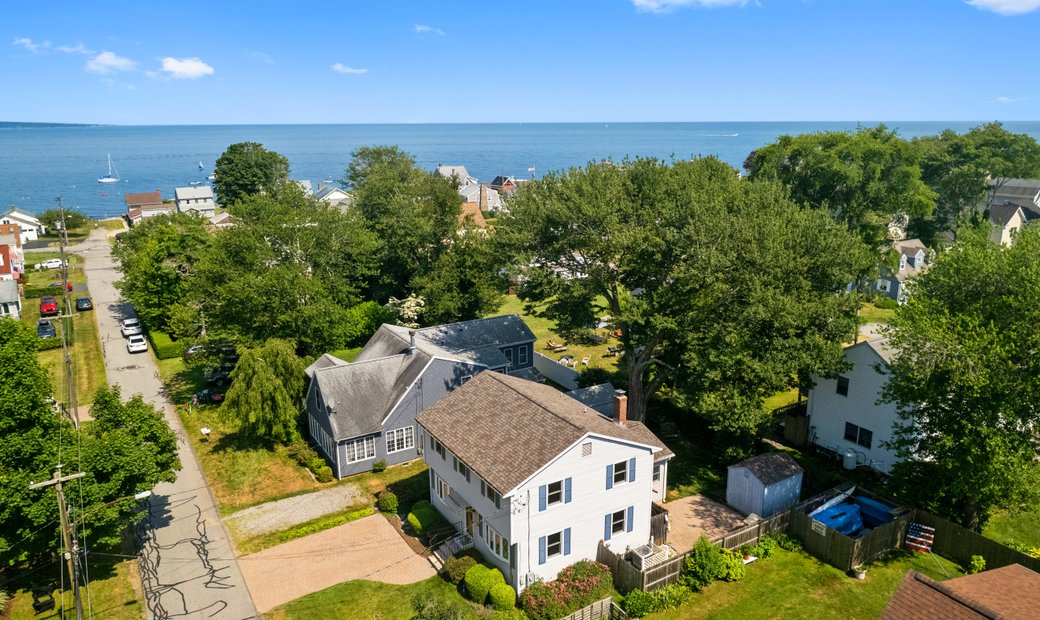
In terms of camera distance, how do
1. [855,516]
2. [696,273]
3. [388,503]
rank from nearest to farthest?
1. [855,516]
2. [388,503]
3. [696,273]

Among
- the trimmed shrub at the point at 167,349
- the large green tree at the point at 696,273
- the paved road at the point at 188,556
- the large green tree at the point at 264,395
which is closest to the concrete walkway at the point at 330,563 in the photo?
the paved road at the point at 188,556

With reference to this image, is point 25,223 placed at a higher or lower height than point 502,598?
higher

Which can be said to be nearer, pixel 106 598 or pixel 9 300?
pixel 106 598

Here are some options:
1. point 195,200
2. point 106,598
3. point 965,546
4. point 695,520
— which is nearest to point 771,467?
point 695,520

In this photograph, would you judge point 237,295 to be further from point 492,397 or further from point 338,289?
point 492,397

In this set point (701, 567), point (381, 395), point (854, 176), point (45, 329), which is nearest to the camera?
point (701, 567)

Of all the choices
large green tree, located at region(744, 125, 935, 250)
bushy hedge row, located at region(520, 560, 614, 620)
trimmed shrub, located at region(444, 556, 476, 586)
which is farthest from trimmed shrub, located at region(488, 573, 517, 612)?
large green tree, located at region(744, 125, 935, 250)

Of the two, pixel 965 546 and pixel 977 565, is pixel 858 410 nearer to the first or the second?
pixel 965 546

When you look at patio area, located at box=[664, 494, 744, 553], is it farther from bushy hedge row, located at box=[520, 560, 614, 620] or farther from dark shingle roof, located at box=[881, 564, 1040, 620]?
dark shingle roof, located at box=[881, 564, 1040, 620]


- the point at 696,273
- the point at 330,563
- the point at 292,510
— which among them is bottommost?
the point at 292,510
